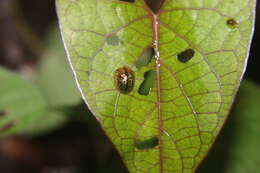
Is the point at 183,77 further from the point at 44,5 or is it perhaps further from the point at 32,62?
the point at 44,5

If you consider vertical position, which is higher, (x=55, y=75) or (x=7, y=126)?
(x=55, y=75)

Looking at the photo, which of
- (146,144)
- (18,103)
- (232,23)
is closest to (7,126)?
(18,103)

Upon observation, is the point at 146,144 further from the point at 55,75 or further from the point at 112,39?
the point at 55,75

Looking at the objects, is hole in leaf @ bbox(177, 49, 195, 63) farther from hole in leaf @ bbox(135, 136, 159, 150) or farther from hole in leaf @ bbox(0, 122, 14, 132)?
hole in leaf @ bbox(0, 122, 14, 132)

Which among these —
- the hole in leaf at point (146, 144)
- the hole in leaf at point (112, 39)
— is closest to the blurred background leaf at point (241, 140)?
the hole in leaf at point (146, 144)

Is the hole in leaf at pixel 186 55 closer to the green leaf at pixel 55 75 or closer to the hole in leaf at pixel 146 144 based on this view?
the hole in leaf at pixel 146 144

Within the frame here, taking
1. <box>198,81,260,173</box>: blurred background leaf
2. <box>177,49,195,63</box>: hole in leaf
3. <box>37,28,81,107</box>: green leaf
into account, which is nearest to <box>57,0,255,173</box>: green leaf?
<box>177,49,195,63</box>: hole in leaf
